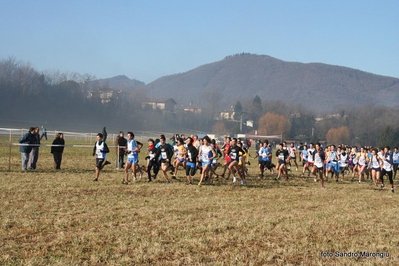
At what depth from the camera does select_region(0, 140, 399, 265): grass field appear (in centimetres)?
835

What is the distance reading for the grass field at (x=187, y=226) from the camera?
8352mm

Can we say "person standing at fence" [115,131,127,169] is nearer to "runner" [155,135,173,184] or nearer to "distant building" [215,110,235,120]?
"runner" [155,135,173,184]

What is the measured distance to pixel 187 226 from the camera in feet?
35.6

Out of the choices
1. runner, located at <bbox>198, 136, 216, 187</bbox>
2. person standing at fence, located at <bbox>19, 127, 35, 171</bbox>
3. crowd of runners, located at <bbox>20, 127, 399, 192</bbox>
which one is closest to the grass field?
runner, located at <bbox>198, 136, 216, 187</bbox>

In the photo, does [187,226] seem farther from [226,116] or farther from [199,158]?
[226,116]

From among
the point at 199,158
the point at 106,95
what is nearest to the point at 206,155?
the point at 199,158

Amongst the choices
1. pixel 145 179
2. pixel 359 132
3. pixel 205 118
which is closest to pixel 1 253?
pixel 145 179

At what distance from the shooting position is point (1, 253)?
8.12 metres

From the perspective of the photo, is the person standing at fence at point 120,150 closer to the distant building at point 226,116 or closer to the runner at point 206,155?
the runner at point 206,155

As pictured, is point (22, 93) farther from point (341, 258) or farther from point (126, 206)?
point (341, 258)

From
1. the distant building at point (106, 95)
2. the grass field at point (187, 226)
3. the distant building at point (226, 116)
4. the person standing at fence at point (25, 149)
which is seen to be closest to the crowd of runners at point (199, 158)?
the person standing at fence at point (25, 149)

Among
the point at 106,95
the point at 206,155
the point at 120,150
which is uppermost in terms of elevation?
the point at 106,95

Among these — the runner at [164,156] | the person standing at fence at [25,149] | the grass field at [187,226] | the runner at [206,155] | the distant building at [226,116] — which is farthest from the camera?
the distant building at [226,116]

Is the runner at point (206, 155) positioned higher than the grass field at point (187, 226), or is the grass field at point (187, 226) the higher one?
the runner at point (206, 155)
